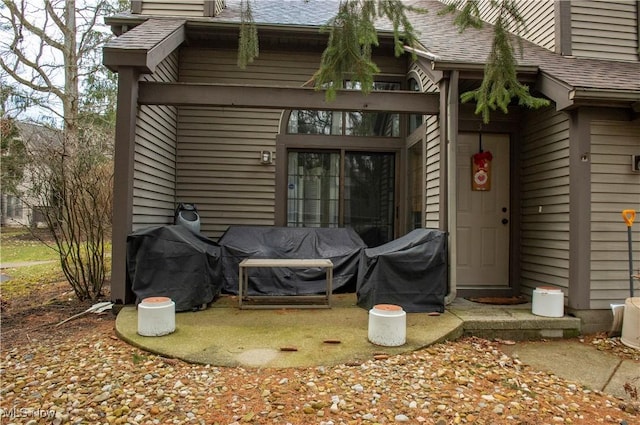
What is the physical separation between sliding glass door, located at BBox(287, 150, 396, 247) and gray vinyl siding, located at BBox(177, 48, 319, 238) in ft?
1.42

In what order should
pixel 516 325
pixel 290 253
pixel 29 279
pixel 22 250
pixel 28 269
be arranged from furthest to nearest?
pixel 22 250 → pixel 28 269 → pixel 29 279 → pixel 290 253 → pixel 516 325

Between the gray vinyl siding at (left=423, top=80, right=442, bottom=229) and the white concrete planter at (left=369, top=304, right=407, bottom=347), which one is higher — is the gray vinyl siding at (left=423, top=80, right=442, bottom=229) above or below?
above

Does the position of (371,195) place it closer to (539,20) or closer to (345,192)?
(345,192)

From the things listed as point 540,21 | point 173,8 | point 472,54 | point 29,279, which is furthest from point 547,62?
point 29,279

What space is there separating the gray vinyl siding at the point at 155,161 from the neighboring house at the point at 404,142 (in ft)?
0.10

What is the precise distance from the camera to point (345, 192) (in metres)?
5.84

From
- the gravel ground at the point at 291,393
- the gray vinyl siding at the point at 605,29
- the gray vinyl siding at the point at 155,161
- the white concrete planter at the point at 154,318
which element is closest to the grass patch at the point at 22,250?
the gray vinyl siding at the point at 155,161

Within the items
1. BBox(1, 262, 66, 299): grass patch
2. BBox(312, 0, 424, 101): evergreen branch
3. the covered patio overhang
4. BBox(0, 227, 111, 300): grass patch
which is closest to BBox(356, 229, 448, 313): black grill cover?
the covered patio overhang

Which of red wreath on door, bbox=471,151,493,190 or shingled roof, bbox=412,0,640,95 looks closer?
shingled roof, bbox=412,0,640,95

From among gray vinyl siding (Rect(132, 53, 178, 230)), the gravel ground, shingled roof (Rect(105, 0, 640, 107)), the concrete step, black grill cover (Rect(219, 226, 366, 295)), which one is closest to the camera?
the gravel ground

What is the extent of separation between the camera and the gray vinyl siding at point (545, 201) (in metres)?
3.98

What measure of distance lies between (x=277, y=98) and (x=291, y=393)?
3088 mm

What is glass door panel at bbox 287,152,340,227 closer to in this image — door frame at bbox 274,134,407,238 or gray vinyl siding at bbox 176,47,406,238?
door frame at bbox 274,134,407,238

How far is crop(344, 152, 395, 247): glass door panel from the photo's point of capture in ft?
19.2
